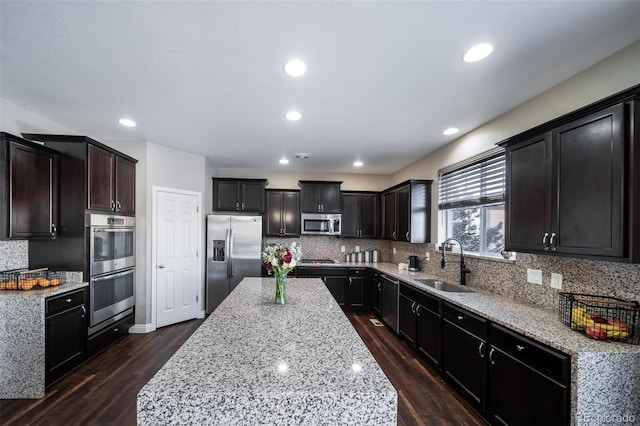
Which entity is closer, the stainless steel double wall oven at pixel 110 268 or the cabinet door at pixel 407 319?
the stainless steel double wall oven at pixel 110 268

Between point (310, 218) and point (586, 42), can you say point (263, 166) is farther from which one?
point (586, 42)

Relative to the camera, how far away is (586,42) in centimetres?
173

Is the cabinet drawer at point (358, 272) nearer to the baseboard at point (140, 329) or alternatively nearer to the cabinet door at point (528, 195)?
the cabinet door at point (528, 195)

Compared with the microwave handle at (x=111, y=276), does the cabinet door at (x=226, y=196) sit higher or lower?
higher

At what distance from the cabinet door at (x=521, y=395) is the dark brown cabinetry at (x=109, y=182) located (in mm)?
4069

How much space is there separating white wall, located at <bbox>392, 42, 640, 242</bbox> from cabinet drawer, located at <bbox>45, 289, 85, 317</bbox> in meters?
4.47

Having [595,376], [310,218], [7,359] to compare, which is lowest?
[7,359]

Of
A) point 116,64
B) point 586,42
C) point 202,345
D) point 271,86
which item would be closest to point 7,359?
point 202,345

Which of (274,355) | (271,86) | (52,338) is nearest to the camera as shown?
(274,355)

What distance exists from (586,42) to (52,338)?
15.2ft

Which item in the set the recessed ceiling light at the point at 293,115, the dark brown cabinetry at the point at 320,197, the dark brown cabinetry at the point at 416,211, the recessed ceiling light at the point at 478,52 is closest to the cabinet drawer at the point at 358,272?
the dark brown cabinetry at the point at 416,211

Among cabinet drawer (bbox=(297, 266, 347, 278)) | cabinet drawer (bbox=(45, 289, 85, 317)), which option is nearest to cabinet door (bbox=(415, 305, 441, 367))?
cabinet drawer (bbox=(297, 266, 347, 278))

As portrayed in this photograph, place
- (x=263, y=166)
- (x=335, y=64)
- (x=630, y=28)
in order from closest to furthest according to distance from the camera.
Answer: (x=630, y=28)
(x=335, y=64)
(x=263, y=166)

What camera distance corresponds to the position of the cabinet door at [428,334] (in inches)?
116
